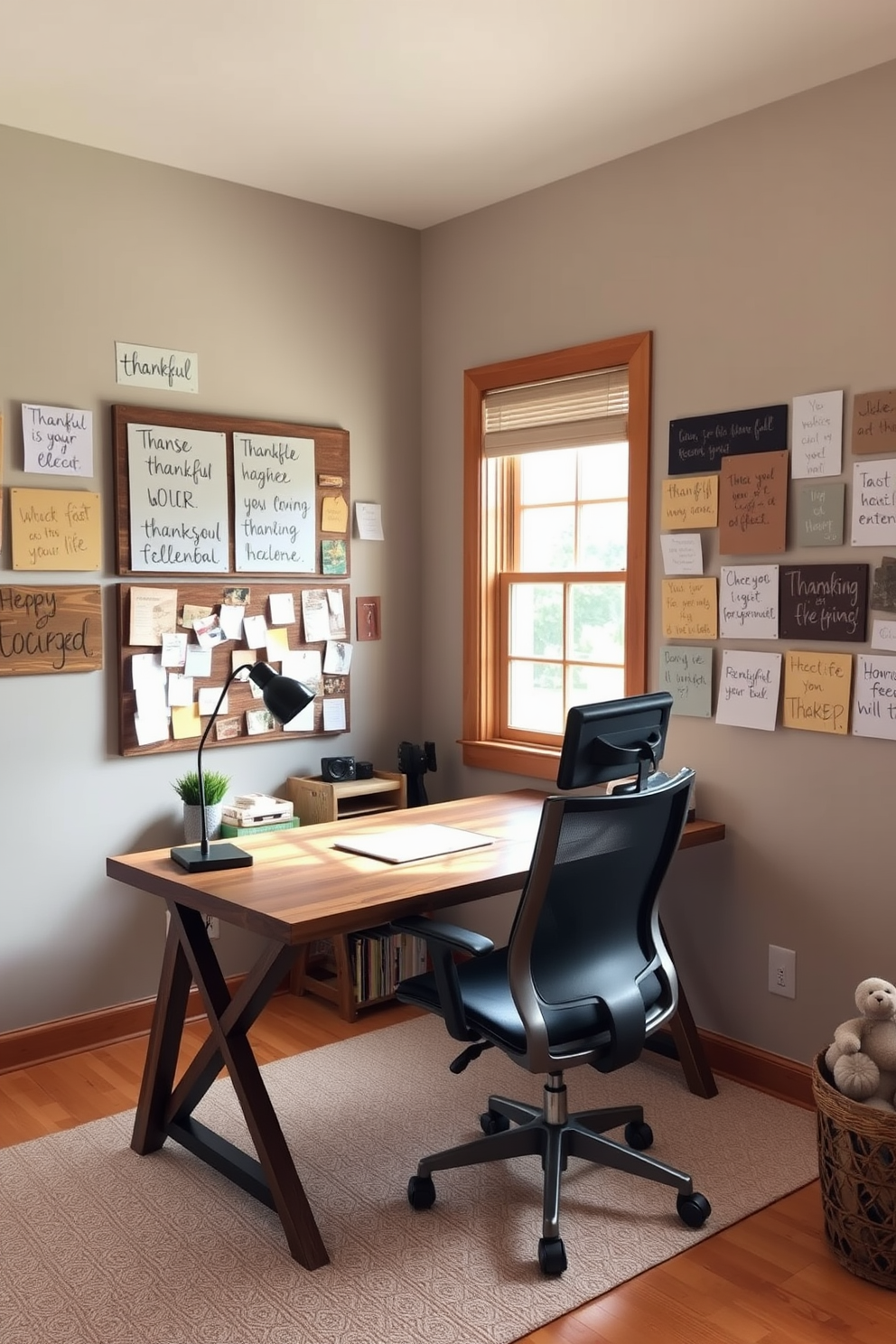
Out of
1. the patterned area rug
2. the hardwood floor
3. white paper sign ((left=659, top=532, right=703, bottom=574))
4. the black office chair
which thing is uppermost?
white paper sign ((left=659, top=532, right=703, bottom=574))

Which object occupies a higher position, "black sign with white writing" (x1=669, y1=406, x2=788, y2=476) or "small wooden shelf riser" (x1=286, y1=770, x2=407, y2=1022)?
"black sign with white writing" (x1=669, y1=406, x2=788, y2=476)

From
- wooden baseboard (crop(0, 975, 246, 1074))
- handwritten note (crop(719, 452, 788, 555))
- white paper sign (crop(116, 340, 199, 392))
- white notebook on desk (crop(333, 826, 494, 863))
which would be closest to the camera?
white notebook on desk (crop(333, 826, 494, 863))

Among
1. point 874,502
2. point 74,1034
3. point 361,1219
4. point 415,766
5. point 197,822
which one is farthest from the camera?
point 415,766

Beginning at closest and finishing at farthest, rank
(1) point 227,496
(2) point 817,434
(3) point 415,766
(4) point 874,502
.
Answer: (4) point 874,502 < (2) point 817,434 < (1) point 227,496 < (3) point 415,766

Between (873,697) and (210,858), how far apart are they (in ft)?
5.46

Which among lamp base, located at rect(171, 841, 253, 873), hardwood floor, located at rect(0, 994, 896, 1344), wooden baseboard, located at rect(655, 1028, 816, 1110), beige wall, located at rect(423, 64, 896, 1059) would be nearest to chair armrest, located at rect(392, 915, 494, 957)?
lamp base, located at rect(171, 841, 253, 873)

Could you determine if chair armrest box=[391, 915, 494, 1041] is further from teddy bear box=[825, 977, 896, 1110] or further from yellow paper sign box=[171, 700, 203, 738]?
yellow paper sign box=[171, 700, 203, 738]

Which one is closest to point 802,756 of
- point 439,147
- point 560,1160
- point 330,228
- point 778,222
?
point 560,1160

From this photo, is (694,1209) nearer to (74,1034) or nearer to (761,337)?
(74,1034)

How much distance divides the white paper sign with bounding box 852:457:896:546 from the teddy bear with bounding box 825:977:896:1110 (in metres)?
1.09

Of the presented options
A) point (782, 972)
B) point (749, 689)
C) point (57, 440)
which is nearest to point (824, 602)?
point (749, 689)

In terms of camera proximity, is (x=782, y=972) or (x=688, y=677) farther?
(x=688, y=677)

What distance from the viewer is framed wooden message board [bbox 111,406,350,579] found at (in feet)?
11.5

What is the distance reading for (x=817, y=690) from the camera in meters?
3.03
